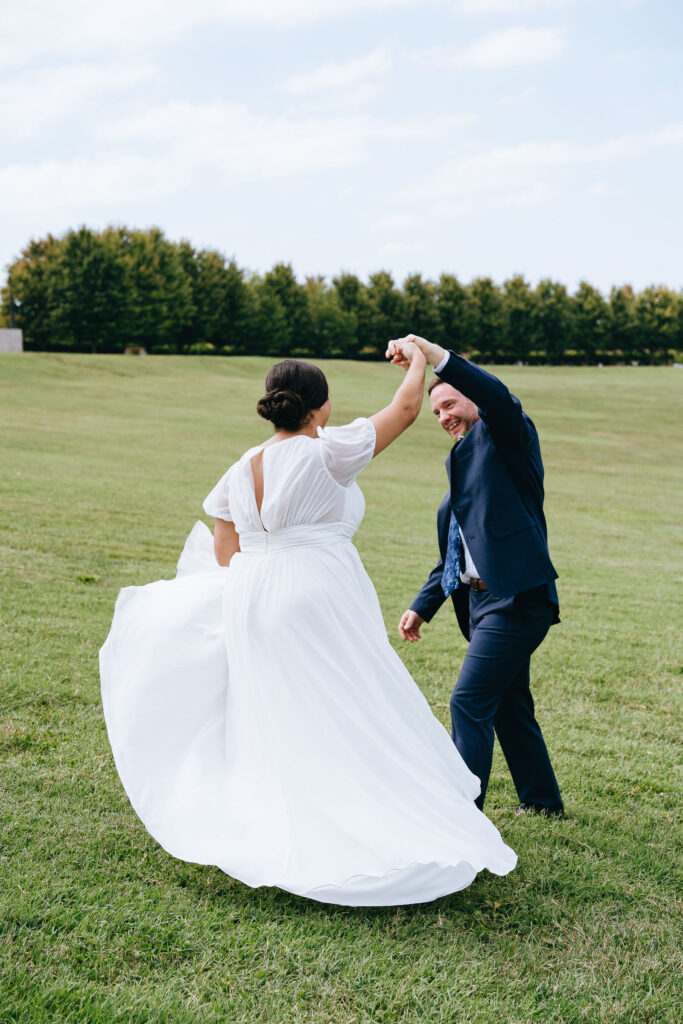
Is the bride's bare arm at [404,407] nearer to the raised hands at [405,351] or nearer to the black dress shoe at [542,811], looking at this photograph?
the raised hands at [405,351]

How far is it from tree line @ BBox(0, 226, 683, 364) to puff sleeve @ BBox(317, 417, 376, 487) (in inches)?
2404

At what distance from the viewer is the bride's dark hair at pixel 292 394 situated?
3902 mm

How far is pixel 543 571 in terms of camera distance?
4457 mm

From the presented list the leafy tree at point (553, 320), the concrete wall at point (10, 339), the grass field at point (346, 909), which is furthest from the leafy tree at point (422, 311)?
the grass field at point (346, 909)

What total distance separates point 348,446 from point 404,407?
33 cm

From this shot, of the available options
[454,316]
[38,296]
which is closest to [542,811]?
[38,296]

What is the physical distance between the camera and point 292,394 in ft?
12.8

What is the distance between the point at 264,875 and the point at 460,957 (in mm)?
848

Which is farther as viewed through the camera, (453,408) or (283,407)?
(453,408)

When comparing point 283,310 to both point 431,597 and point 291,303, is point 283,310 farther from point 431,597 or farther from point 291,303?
point 431,597

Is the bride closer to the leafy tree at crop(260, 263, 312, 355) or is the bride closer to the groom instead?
the groom

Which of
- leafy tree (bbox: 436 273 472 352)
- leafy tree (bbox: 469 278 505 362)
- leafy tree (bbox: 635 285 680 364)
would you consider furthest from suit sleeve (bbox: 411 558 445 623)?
leafy tree (bbox: 635 285 680 364)

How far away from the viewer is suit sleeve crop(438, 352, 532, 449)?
402 centimetres

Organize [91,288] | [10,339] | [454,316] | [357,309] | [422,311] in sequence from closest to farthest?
[10,339] → [91,288] → [357,309] → [422,311] → [454,316]
